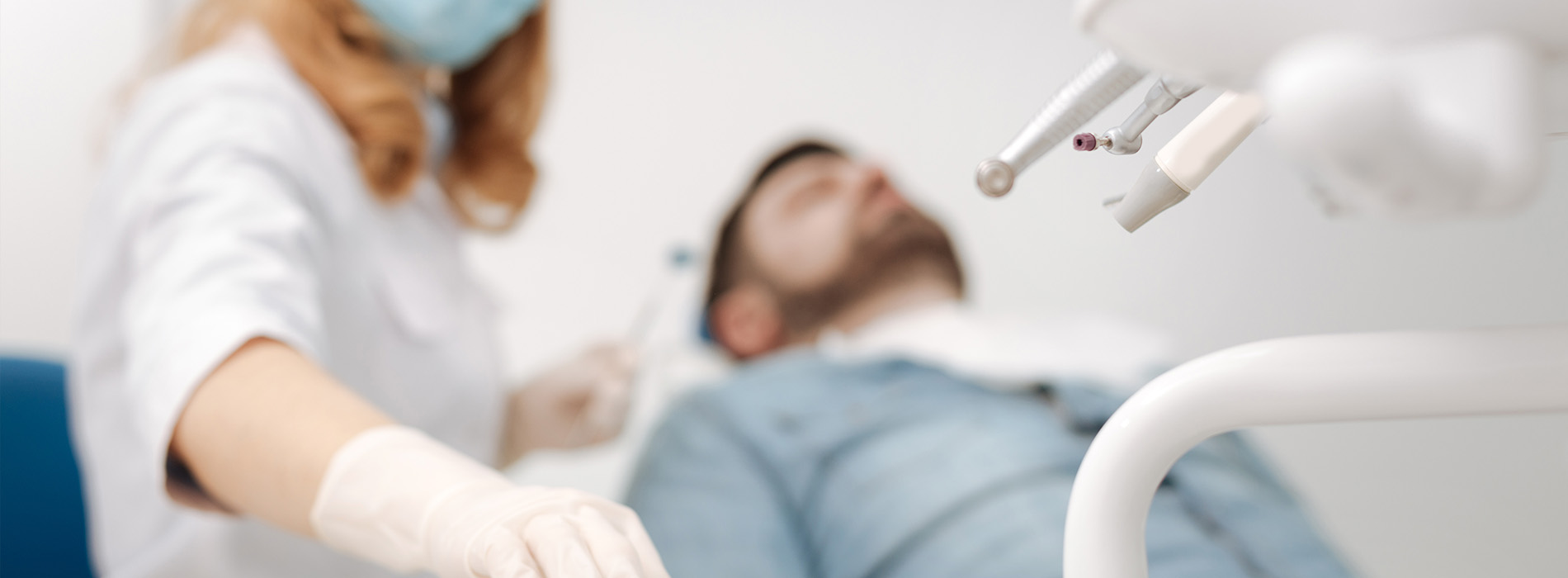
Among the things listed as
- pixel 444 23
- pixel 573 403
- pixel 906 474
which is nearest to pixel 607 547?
pixel 906 474

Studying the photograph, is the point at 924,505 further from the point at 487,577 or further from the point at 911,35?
the point at 911,35

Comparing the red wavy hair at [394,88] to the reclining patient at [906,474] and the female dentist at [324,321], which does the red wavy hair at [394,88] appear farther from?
the reclining patient at [906,474]

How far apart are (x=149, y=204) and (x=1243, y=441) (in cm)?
103

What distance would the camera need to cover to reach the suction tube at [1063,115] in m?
0.26

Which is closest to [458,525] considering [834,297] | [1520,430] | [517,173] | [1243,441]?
[517,173]

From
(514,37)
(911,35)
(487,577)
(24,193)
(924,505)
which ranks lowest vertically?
(24,193)

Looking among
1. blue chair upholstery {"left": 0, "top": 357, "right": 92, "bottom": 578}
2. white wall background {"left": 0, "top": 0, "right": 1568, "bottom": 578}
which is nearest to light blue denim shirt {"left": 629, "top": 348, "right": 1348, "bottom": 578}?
white wall background {"left": 0, "top": 0, "right": 1568, "bottom": 578}

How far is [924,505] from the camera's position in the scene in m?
0.75

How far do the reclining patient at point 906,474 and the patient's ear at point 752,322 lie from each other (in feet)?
0.37

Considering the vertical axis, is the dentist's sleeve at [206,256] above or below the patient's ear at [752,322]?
above

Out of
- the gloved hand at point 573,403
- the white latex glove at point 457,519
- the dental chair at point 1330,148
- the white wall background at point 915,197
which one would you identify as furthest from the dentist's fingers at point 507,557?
the white wall background at point 915,197

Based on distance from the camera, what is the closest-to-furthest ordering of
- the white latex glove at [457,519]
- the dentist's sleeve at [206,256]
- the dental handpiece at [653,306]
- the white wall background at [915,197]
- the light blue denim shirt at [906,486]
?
the white latex glove at [457,519] < the dentist's sleeve at [206,256] < the light blue denim shirt at [906,486] < the white wall background at [915,197] < the dental handpiece at [653,306]

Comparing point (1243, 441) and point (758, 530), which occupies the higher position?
point (1243, 441)

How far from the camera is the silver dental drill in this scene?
272 millimetres
